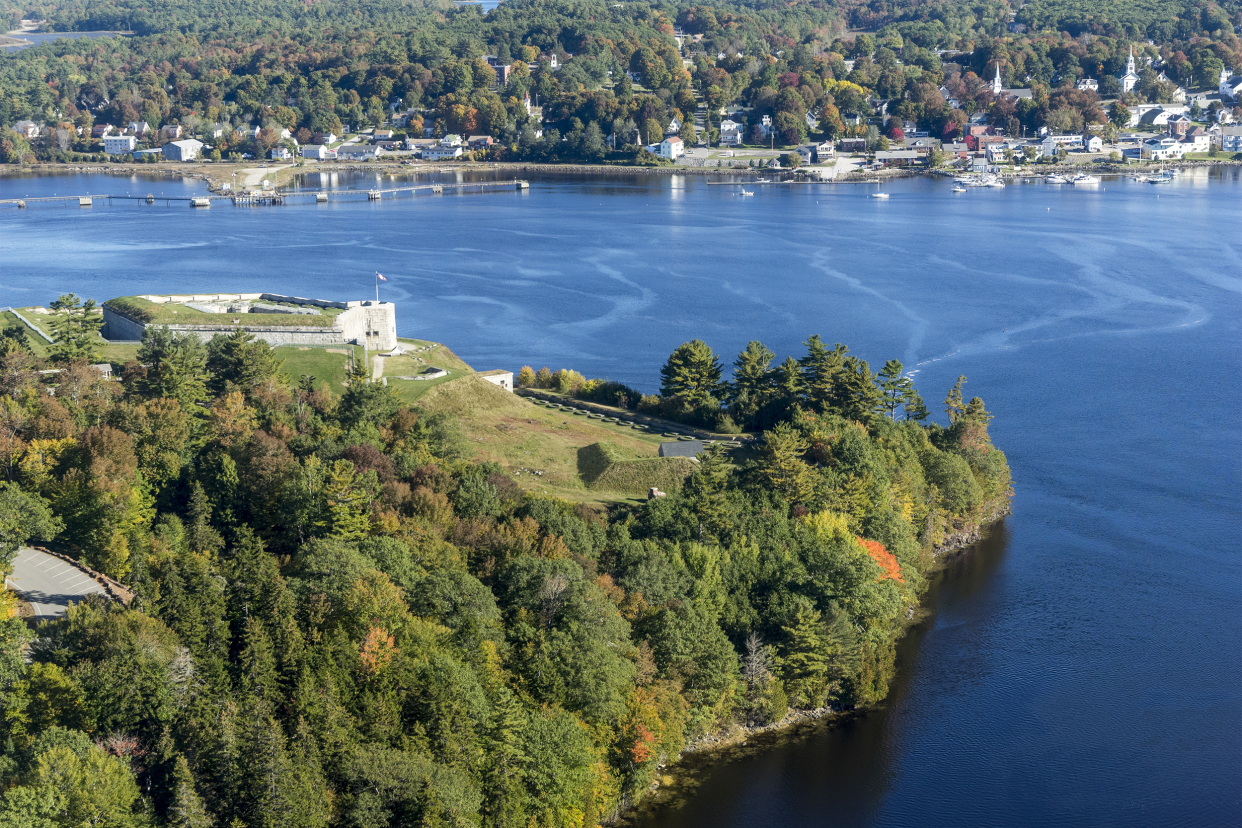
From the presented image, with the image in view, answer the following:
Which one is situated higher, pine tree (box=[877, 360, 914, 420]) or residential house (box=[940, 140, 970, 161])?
residential house (box=[940, 140, 970, 161])

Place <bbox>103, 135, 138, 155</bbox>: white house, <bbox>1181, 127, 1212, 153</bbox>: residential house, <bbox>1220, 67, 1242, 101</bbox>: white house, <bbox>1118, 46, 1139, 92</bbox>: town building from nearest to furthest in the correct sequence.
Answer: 1. <bbox>1181, 127, 1212, 153</bbox>: residential house
2. <bbox>103, 135, 138, 155</bbox>: white house
3. <bbox>1220, 67, 1242, 101</bbox>: white house
4. <bbox>1118, 46, 1139, 92</bbox>: town building

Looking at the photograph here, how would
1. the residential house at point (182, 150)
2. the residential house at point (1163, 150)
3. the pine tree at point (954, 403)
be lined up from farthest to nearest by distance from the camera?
the residential house at point (182, 150) → the residential house at point (1163, 150) → the pine tree at point (954, 403)

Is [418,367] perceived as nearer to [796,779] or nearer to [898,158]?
[796,779]

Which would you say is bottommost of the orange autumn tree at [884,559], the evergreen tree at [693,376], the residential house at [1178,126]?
the orange autumn tree at [884,559]

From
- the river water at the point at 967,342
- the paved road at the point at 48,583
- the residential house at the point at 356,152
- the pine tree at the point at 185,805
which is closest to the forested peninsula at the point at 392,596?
the pine tree at the point at 185,805

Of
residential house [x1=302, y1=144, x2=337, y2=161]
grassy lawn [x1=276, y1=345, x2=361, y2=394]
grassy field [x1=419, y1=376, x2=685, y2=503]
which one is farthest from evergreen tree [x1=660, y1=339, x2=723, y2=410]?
residential house [x1=302, y1=144, x2=337, y2=161]

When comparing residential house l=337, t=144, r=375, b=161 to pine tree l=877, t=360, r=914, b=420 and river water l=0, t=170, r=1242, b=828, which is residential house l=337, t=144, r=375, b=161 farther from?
pine tree l=877, t=360, r=914, b=420

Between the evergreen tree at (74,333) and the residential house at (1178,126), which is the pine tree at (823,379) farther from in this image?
the residential house at (1178,126)
